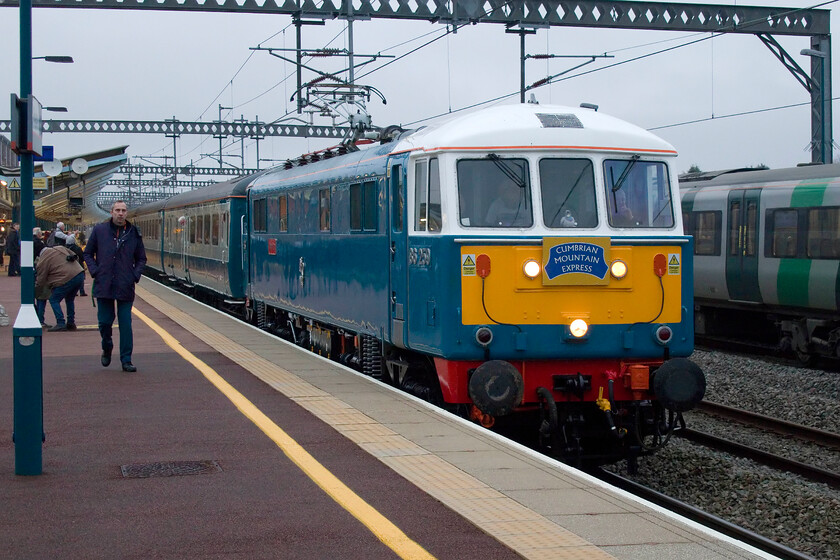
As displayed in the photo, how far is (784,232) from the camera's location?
17.8m

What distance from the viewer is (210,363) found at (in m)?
13.0

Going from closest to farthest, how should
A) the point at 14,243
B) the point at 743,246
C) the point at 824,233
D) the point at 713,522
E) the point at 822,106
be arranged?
the point at 713,522
the point at 824,233
the point at 743,246
the point at 822,106
the point at 14,243

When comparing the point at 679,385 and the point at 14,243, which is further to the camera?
the point at 14,243

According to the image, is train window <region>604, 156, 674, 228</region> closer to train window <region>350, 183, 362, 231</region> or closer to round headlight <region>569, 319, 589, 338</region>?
round headlight <region>569, 319, 589, 338</region>

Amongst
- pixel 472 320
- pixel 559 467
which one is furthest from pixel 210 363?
pixel 559 467

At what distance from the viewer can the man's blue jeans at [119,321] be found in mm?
11562

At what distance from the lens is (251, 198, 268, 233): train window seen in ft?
58.6

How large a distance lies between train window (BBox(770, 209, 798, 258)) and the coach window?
11743mm

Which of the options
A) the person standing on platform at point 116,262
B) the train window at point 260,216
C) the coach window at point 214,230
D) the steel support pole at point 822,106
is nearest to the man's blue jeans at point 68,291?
the train window at point 260,216

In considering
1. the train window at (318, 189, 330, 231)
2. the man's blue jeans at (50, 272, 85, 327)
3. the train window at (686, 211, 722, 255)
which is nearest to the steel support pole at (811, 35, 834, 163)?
the train window at (686, 211, 722, 255)

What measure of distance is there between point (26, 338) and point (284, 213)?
9.60 meters

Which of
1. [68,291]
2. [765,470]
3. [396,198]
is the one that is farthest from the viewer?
[68,291]

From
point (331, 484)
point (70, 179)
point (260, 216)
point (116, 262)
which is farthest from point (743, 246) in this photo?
point (70, 179)

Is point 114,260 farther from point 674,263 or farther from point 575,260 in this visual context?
point 674,263
